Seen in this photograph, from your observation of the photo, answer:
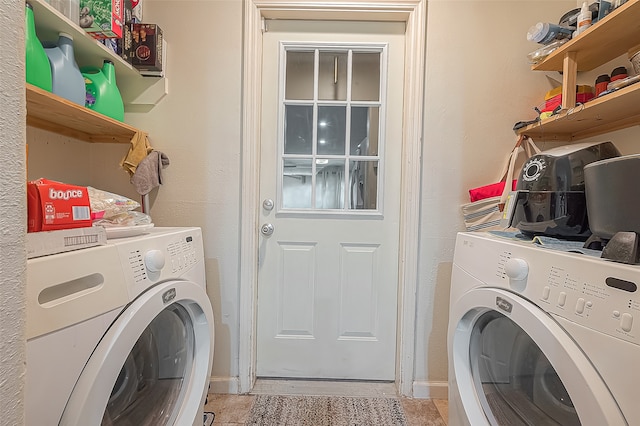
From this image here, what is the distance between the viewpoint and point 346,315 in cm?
162

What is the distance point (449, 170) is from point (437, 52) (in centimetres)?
53

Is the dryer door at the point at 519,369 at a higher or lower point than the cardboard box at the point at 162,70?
lower

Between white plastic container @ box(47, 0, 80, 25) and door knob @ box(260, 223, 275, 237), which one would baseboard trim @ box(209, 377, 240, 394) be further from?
white plastic container @ box(47, 0, 80, 25)

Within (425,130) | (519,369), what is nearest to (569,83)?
(425,130)

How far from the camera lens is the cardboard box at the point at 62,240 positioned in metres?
0.55

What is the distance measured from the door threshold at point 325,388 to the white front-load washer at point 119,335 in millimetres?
588

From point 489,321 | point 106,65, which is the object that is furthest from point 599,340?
point 106,65

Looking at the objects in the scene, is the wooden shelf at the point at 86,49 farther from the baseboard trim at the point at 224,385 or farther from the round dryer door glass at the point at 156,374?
the baseboard trim at the point at 224,385

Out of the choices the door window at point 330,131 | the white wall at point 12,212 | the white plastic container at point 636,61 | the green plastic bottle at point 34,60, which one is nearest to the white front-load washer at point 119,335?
the white wall at point 12,212

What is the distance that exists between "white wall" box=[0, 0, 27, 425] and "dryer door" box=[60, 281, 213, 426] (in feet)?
0.66

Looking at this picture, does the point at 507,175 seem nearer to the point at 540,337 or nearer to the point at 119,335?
the point at 540,337

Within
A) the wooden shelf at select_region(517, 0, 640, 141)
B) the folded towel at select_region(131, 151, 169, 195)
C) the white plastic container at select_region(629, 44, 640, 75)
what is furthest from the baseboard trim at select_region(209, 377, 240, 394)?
the white plastic container at select_region(629, 44, 640, 75)

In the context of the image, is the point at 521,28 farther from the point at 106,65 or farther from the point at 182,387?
the point at 182,387

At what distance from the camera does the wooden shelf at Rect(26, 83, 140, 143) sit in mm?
955
